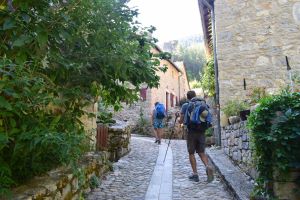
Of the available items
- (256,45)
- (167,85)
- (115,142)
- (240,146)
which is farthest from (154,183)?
(167,85)

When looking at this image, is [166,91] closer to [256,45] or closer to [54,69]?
[256,45]

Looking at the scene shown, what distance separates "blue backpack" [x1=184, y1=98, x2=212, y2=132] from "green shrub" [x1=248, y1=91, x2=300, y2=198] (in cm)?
149

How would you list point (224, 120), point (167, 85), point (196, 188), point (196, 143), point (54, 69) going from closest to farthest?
point (54, 69) < point (196, 188) < point (196, 143) < point (224, 120) < point (167, 85)

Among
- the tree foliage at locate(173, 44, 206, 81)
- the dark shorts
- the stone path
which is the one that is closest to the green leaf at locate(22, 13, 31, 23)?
the stone path

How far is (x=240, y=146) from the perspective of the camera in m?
5.88

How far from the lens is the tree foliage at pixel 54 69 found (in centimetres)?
211

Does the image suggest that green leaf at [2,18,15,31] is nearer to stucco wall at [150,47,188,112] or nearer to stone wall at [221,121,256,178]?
stone wall at [221,121,256,178]

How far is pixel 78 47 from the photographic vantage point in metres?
3.72

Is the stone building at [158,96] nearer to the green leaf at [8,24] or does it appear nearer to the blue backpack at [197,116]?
the blue backpack at [197,116]

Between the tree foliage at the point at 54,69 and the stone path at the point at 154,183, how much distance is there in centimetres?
133

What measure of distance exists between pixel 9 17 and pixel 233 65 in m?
7.37

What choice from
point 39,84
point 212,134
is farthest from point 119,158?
point 39,84

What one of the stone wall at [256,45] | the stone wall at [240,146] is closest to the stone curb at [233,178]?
the stone wall at [240,146]

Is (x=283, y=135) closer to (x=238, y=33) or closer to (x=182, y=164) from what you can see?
(x=182, y=164)
